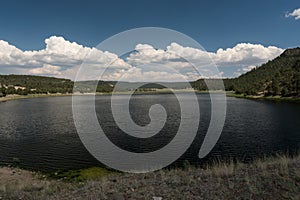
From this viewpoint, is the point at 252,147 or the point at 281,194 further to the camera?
the point at 252,147

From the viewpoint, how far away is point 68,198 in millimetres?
10195

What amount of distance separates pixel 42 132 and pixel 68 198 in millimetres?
35127

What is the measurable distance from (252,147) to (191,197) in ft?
75.9

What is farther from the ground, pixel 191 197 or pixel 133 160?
pixel 191 197

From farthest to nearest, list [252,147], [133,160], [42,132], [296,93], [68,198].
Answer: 1. [296,93]
2. [42,132]
3. [252,147]
4. [133,160]
5. [68,198]

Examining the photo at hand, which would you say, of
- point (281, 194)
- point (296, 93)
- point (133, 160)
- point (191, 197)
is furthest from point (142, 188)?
point (296, 93)

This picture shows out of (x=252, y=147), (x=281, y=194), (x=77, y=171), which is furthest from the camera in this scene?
(x=252, y=147)

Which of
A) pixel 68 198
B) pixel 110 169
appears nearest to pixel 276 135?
pixel 110 169

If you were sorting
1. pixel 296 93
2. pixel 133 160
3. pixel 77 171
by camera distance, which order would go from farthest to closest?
pixel 296 93 → pixel 133 160 → pixel 77 171

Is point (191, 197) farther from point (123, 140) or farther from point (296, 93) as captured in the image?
point (296, 93)

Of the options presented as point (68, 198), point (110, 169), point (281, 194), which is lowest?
point (110, 169)

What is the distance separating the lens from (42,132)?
42125 mm

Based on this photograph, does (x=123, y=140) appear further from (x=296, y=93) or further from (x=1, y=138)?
(x=296, y=93)

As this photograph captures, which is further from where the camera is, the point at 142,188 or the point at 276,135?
the point at 276,135
